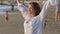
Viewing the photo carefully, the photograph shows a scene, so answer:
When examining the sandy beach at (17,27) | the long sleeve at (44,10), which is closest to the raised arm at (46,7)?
the long sleeve at (44,10)

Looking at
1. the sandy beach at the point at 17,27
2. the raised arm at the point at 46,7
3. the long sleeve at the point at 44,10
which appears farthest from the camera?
the sandy beach at the point at 17,27

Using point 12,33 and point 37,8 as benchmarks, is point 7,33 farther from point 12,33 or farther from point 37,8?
point 37,8

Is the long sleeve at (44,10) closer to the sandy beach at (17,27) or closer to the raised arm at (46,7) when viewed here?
the raised arm at (46,7)

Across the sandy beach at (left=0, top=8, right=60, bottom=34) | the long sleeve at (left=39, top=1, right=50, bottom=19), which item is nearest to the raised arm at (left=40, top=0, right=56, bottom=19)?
the long sleeve at (left=39, top=1, right=50, bottom=19)

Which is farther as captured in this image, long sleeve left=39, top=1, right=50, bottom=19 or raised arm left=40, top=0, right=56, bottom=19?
long sleeve left=39, top=1, right=50, bottom=19

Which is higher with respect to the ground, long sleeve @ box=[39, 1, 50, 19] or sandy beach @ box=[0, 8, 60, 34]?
long sleeve @ box=[39, 1, 50, 19]

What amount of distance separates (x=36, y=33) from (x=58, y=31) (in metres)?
4.62

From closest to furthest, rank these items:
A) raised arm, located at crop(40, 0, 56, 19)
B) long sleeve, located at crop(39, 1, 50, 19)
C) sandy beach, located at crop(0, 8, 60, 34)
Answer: raised arm, located at crop(40, 0, 56, 19) < long sleeve, located at crop(39, 1, 50, 19) < sandy beach, located at crop(0, 8, 60, 34)

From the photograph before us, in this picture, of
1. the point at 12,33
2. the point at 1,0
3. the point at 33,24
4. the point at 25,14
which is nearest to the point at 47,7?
the point at 33,24

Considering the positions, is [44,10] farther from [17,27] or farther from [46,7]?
[17,27]

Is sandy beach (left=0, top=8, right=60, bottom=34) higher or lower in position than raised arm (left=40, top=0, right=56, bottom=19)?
lower

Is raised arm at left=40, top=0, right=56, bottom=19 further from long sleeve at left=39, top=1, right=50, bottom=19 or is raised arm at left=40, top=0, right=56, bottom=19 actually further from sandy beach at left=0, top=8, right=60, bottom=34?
sandy beach at left=0, top=8, right=60, bottom=34

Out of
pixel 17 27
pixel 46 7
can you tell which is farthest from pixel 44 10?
pixel 17 27

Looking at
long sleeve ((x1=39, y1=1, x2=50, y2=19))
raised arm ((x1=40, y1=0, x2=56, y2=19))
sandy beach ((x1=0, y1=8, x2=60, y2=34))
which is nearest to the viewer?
raised arm ((x1=40, y1=0, x2=56, y2=19))
